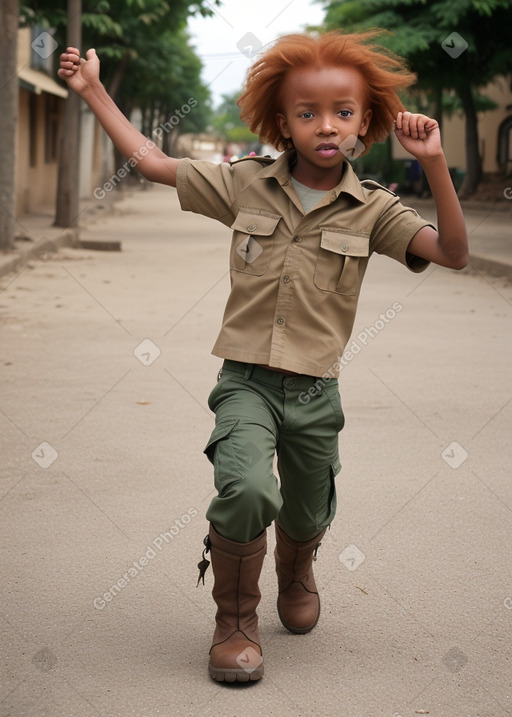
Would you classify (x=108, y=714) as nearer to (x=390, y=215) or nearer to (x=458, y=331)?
(x=390, y=215)

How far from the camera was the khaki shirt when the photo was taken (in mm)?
2994

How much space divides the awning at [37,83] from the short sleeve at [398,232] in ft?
60.5

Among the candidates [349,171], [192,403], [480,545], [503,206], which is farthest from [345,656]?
[503,206]

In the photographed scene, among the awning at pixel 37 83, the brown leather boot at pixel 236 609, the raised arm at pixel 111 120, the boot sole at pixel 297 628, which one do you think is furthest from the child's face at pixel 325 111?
the awning at pixel 37 83

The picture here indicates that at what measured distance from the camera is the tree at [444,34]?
1041 inches

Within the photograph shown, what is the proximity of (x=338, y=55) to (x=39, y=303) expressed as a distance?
741 cm

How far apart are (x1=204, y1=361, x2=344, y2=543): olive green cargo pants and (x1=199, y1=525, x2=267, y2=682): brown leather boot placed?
60 millimetres

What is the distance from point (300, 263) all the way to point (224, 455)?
0.57m

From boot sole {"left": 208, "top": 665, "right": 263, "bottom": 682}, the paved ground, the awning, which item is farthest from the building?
boot sole {"left": 208, "top": 665, "right": 263, "bottom": 682}

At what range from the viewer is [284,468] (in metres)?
3.12

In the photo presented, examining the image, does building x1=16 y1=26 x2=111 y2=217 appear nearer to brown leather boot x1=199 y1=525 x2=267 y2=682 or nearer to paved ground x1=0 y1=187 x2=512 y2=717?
paved ground x1=0 y1=187 x2=512 y2=717

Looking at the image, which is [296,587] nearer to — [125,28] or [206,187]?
[206,187]

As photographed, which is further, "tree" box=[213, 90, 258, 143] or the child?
"tree" box=[213, 90, 258, 143]

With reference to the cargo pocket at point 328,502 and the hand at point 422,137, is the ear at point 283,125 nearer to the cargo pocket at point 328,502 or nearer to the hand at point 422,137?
the hand at point 422,137
